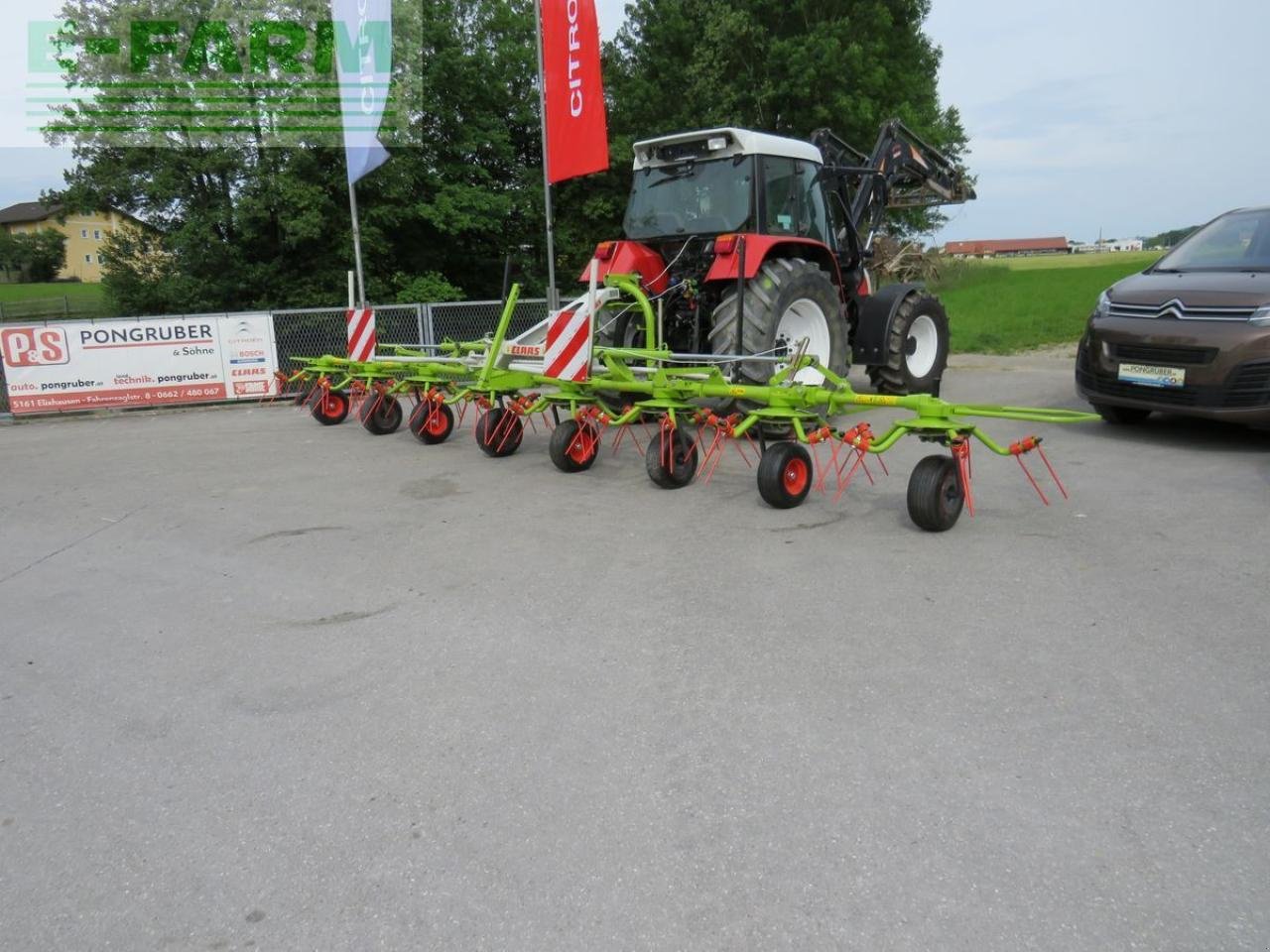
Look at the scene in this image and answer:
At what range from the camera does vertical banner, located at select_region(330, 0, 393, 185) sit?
13.1 meters

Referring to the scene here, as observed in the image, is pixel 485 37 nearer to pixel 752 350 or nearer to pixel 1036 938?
pixel 752 350

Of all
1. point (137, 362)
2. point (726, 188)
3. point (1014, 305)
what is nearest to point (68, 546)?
point (726, 188)

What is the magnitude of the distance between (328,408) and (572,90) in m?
5.11

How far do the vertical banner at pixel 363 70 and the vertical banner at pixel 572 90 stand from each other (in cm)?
242

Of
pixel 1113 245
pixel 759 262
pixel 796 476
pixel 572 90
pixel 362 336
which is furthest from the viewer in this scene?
pixel 1113 245

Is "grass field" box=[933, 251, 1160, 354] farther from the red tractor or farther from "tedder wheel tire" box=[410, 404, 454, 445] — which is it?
"tedder wheel tire" box=[410, 404, 454, 445]

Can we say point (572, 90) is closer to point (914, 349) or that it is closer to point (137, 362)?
point (914, 349)

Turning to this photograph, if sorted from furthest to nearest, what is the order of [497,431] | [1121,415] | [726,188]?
[726,188]
[1121,415]
[497,431]

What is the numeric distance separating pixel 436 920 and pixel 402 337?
1295cm

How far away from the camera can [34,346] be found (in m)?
12.0

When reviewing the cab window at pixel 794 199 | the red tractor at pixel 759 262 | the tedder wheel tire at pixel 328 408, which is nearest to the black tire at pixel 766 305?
the red tractor at pixel 759 262

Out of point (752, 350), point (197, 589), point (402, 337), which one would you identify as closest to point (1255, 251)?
point (752, 350)

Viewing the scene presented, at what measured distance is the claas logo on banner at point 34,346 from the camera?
11945 mm

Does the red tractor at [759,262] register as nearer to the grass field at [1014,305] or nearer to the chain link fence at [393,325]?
the chain link fence at [393,325]
